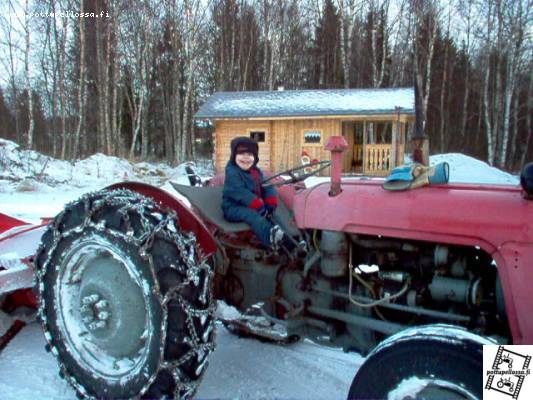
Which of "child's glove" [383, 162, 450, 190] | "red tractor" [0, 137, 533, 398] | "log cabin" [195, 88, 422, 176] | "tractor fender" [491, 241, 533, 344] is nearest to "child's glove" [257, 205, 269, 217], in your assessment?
"red tractor" [0, 137, 533, 398]

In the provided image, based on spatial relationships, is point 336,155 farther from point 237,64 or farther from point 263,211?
point 237,64

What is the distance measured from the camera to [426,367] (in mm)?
1798

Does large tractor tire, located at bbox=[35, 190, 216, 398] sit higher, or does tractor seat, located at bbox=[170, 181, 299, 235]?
tractor seat, located at bbox=[170, 181, 299, 235]

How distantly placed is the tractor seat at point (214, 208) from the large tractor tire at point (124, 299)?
1.61 ft

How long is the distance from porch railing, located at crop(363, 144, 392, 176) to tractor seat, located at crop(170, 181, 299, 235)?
15982mm

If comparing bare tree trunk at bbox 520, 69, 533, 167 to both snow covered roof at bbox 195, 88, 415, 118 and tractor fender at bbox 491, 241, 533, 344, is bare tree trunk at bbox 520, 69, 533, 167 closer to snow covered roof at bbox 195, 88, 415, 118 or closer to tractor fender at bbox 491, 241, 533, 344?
snow covered roof at bbox 195, 88, 415, 118

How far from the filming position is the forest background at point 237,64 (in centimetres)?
2169

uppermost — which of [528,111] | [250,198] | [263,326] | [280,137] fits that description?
[528,111]

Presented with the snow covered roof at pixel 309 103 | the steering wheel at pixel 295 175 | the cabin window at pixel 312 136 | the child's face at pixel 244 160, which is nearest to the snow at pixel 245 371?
the steering wheel at pixel 295 175

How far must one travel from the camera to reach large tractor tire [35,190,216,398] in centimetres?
233

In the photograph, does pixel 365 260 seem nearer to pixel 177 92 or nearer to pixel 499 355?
pixel 499 355

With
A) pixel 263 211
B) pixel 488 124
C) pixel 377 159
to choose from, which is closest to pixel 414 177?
pixel 263 211

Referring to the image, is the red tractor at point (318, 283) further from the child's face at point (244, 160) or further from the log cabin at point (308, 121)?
the log cabin at point (308, 121)

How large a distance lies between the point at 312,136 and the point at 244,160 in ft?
53.9
